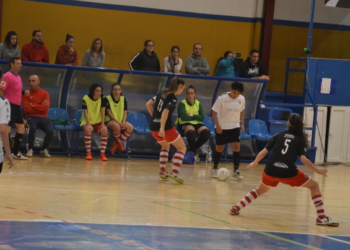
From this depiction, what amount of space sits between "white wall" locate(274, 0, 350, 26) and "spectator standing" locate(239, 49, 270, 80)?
359 centimetres

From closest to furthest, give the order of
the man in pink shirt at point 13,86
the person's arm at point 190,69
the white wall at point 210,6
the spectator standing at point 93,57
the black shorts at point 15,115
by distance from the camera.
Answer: the man in pink shirt at point 13,86 < the black shorts at point 15,115 < the spectator standing at point 93,57 < the person's arm at point 190,69 < the white wall at point 210,6

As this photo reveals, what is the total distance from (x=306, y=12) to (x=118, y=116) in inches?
308

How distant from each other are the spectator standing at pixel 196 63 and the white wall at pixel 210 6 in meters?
2.98

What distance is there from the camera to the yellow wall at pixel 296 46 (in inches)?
718

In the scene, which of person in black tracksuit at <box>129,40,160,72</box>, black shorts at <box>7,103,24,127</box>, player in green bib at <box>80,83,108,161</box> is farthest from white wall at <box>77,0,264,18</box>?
black shorts at <box>7,103,24,127</box>

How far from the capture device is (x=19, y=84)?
11727mm

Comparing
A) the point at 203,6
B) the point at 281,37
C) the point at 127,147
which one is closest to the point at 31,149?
the point at 127,147

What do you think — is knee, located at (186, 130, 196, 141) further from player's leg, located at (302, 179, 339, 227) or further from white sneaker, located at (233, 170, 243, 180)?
player's leg, located at (302, 179, 339, 227)

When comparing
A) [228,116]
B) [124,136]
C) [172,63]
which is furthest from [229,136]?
[172,63]

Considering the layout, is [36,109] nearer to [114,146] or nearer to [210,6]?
[114,146]

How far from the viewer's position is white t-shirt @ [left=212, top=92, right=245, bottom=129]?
A: 11.3 meters

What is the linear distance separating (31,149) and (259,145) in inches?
226

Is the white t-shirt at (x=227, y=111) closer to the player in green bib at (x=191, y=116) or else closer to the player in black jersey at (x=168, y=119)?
the player in black jersey at (x=168, y=119)

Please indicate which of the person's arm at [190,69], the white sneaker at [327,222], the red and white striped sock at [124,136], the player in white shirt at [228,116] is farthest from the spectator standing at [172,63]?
the white sneaker at [327,222]
